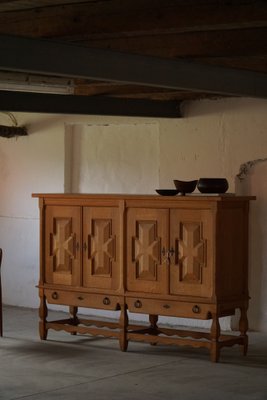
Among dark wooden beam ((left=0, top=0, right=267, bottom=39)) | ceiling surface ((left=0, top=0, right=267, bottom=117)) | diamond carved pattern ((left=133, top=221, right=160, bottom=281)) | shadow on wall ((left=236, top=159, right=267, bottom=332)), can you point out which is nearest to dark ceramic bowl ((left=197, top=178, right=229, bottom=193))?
diamond carved pattern ((left=133, top=221, right=160, bottom=281))

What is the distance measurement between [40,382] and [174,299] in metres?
1.55

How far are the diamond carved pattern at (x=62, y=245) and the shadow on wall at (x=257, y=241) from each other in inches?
75.8

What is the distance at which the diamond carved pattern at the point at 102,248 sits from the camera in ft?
27.5

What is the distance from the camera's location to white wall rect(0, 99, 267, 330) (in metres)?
9.23

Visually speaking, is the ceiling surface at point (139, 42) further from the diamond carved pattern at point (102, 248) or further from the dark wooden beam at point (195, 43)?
the diamond carved pattern at point (102, 248)

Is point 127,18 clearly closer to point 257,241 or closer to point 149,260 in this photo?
point 149,260

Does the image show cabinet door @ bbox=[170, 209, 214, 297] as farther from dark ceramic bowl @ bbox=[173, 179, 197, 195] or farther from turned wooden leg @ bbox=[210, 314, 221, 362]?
dark ceramic bowl @ bbox=[173, 179, 197, 195]

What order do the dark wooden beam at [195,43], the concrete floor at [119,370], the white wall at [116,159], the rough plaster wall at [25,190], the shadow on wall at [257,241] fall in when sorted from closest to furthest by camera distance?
the dark wooden beam at [195,43] → the concrete floor at [119,370] → the shadow on wall at [257,241] → the white wall at [116,159] → the rough plaster wall at [25,190]

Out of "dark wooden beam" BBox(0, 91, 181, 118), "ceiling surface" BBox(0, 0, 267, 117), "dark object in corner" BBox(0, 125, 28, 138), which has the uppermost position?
"ceiling surface" BBox(0, 0, 267, 117)

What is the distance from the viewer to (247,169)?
9234 millimetres

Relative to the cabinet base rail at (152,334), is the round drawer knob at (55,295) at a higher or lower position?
higher

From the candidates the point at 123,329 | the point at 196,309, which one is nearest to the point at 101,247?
the point at 123,329

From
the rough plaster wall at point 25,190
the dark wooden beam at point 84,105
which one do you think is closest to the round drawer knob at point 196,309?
the dark wooden beam at point 84,105

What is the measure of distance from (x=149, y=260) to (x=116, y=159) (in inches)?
93.8
